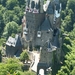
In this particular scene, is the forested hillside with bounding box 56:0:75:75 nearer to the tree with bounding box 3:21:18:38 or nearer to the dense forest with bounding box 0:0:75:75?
the dense forest with bounding box 0:0:75:75

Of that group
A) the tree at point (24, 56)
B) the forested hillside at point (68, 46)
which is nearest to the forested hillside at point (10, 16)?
the forested hillside at point (68, 46)

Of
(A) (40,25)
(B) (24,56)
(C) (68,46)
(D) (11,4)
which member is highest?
(D) (11,4)

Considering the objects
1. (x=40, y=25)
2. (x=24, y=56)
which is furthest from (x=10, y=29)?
(x=24, y=56)

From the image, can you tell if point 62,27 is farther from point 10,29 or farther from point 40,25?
point 40,25

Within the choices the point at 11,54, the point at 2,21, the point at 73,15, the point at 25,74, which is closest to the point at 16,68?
the point at 25,74

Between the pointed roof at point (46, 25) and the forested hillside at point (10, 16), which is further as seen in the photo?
the forested hillside at point (10, 16)

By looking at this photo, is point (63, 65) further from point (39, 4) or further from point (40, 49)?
point (39, 4)

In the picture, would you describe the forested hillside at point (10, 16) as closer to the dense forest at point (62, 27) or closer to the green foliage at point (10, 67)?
the dense forest at point (62, 27)

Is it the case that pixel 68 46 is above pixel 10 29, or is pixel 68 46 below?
below
